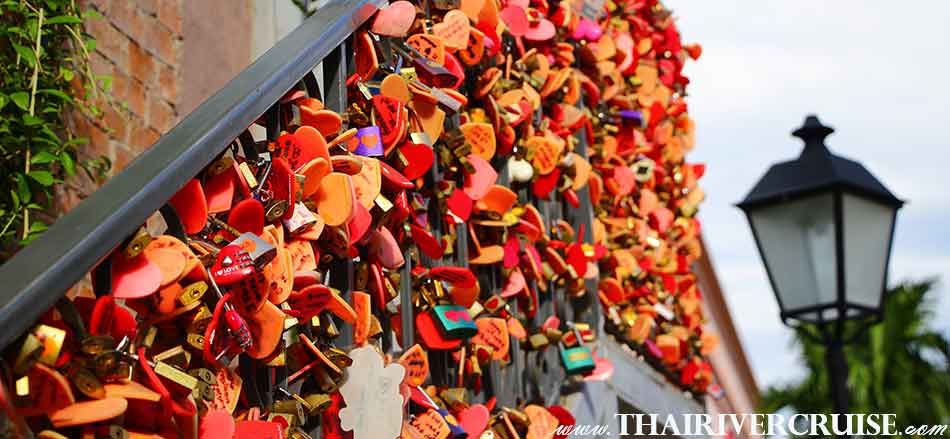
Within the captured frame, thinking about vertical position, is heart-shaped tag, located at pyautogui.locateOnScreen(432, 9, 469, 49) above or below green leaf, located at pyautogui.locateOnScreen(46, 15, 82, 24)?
below

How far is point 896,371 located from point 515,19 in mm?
19607

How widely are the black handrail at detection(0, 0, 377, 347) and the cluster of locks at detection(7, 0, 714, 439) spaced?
5cm

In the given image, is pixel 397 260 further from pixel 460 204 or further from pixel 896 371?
pixel 896 371

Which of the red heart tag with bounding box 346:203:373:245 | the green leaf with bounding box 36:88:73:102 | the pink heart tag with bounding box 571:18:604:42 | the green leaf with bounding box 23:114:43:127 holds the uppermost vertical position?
the pink heart tag with bounding box 571:18:604:42

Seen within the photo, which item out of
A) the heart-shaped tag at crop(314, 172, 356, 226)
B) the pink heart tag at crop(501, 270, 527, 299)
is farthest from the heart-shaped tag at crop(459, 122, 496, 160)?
the heart-shaped tag at crop(314, 172, 356, 226)

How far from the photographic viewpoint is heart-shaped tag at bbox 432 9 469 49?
8.67 feet

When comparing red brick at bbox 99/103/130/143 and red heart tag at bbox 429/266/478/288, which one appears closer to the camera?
red heart tag at bbox 429/266/478/288

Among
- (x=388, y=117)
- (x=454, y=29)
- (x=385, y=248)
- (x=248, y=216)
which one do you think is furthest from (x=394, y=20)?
(x=248, y=216)

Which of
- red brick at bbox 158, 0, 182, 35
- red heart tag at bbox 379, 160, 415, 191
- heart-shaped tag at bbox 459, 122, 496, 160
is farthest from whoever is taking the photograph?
red brick at bbox 158, 0, 182, 35

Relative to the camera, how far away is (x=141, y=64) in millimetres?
3342

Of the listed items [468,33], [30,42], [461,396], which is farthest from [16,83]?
[461,396]

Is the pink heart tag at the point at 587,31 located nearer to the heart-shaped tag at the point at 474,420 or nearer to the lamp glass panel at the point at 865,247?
the lamp glass panel at the point at 865,247

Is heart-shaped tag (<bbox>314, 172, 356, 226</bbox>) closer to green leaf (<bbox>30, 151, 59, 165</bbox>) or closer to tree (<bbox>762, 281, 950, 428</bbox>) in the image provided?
green leaf (<bbox>30, 151, 59, 165</bbox>)

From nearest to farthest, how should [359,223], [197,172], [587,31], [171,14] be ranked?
[197,172]
[359,223]
[171,14]
[587,31]
